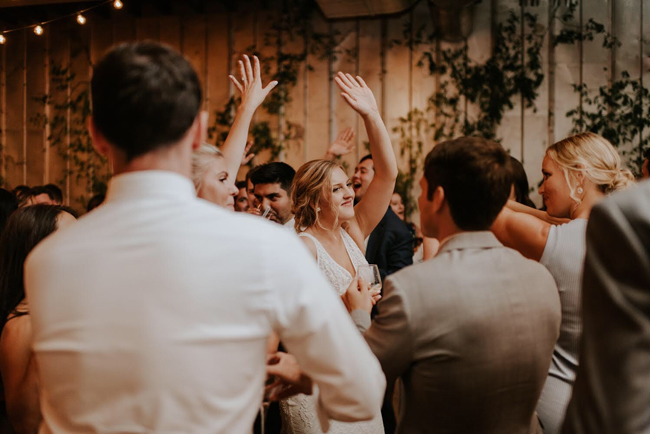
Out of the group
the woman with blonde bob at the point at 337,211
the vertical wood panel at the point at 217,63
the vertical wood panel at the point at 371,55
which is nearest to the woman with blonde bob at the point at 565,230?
the woman with blonde bob at the point at 337,211

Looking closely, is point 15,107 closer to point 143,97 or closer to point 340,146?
point 340,146

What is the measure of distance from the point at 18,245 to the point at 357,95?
4.60ft

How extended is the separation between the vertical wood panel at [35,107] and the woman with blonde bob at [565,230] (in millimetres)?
7375

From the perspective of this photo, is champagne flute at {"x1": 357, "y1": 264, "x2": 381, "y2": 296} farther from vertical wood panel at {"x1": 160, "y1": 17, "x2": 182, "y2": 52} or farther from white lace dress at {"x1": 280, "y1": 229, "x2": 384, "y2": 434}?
vertical wood panel at {"x1": 160, "y1": 17, "x2": 182, "y2": 52}

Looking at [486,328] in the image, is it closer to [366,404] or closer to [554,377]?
[366,404]

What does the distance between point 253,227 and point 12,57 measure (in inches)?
337

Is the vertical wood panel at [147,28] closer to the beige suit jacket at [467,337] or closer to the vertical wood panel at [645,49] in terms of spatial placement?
the vertical wood panel at [645,49]

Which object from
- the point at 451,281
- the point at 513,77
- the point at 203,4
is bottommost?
the point at 451,281

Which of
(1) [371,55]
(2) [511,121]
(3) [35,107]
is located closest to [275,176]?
(1) [371,55]

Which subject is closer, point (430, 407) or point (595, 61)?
point (430, 407)

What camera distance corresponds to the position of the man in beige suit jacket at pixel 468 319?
54.2 inches

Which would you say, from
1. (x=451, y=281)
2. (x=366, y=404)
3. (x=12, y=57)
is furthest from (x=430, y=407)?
(x=12, y=57)

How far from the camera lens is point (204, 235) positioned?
37.8 inches

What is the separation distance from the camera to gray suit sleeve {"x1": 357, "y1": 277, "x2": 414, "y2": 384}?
1359 mm
